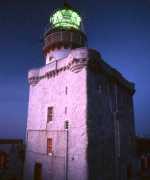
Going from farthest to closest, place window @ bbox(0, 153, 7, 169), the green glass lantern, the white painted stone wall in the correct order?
1. the green glass lantern
2. window @ bbox(0, 153, 7, 169)
3. the white painted stone wall

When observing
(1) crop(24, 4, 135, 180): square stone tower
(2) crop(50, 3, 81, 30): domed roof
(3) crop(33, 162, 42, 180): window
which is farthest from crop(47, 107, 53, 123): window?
(2) crop(50, 3, 81, 30): domed roof

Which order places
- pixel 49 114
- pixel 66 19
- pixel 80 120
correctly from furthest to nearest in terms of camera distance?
pixel 66 19
pixel 49 114
pixel 80 120

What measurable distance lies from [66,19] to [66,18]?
0.54ft

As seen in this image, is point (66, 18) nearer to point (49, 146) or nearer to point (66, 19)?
point (66, 19)

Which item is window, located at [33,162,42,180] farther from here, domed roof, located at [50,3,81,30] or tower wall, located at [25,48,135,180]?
domed roof, located at [50,3,81,30]

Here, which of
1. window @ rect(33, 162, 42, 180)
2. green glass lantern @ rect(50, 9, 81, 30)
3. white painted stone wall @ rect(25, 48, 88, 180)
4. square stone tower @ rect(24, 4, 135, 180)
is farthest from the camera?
green glass lantern @ rect(50, 9, 81, 30)

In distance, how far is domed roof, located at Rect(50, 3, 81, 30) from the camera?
2627 centimetres

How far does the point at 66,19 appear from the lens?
2669 centimetres

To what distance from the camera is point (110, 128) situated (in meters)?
19.6

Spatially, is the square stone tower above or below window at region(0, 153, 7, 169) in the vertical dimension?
above

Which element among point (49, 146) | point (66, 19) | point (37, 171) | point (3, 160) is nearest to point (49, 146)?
point (49, 146)

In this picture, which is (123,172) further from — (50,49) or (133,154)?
(50,49)

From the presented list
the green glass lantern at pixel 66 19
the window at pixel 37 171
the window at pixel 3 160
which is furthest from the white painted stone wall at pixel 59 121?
the green glass lantern at pixel 66 19

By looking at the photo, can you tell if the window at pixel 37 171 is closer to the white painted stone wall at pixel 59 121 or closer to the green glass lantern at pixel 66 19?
the white painted stone wall at pixel 59 121
